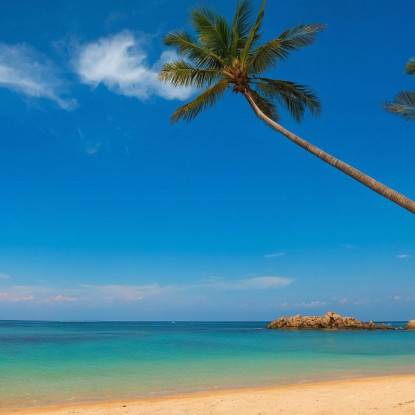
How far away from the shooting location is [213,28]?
1091 cm

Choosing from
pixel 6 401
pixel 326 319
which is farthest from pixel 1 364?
pixel 326 319

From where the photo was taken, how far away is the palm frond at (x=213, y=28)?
10906 mm

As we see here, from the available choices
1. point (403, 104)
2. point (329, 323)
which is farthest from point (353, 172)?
point (329, 323)

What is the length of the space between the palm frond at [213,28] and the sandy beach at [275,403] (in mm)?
9772

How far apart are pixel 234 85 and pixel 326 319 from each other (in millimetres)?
47934

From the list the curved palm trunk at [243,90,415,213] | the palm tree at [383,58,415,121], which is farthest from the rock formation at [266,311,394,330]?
the curved palm trunk at [243,90,415,213]

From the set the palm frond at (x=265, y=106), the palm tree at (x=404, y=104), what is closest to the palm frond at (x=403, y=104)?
the palm tree at (x=404, y=104)

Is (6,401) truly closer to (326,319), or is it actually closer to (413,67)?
(413,67)

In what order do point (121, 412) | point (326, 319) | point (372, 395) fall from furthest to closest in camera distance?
point (326, 319) → point (372, 395) → point (121, 412)

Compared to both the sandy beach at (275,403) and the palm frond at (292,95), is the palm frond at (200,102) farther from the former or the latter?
the sandy beach at (275,403)

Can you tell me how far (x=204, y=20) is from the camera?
10930mm

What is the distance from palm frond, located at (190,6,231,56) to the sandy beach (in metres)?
9.77

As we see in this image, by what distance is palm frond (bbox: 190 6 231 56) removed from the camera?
35.8 feet

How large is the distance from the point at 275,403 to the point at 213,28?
34.2ft
